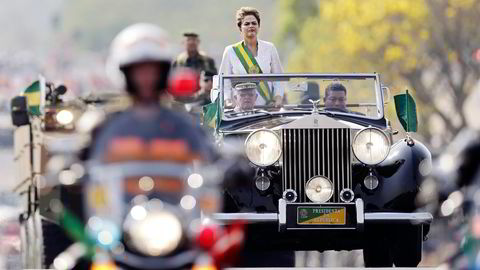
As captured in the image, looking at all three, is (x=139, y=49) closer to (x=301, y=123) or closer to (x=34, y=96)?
(x=301, y=123)

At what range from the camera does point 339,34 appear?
241 feet

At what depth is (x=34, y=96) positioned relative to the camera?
23219 millimetres

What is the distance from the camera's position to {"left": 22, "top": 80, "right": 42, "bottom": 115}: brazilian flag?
74.5ft

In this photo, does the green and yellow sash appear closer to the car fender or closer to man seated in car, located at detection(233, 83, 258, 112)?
man seated in car, located at detection(233, 83, 258, 112)

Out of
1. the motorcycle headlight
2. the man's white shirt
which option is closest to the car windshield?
the man's white shirt

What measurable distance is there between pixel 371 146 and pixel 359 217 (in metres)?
0.70

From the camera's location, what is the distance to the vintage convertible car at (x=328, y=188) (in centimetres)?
1817

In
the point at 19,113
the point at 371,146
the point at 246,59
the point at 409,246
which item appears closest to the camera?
the point at 371,146

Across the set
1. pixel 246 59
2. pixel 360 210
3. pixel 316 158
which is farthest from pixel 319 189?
pixel 246 59

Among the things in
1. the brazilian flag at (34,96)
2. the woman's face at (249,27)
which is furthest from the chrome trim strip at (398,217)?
the brazilian flag at (34,96)

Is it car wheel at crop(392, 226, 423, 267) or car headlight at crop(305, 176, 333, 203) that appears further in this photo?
car wheel at crop(392, 226, 423, 267)

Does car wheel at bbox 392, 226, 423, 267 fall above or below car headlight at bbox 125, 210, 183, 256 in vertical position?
below

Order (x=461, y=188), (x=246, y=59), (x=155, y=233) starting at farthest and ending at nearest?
(x=246, y=59) < (x=461, y=188) < (x=155, y=233)

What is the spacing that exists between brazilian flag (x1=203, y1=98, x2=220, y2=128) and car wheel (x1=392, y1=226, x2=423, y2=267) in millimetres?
1986
